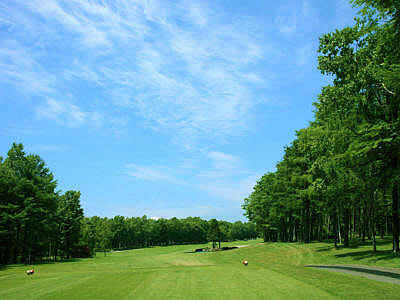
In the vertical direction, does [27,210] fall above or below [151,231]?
above

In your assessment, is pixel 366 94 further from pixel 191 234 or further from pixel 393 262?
pixel 191 234

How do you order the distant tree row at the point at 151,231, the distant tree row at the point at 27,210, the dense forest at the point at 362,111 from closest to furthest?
the dense forest at the point at 362,111 < the distant tree row at the point at 27,210 < the distant tree row at the point at 151,231

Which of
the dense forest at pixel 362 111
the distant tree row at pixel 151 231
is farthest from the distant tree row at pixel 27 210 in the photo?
the distant tree row at pixel 151 231

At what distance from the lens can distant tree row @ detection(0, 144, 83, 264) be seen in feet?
156

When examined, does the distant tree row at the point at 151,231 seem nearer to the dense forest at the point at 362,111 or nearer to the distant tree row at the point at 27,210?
the distant tree row at the point at 27,210

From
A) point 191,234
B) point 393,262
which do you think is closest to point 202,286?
point 393,262

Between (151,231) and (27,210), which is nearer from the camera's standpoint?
(27,210)

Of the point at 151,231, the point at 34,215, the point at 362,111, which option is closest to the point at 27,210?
the point at 34,215

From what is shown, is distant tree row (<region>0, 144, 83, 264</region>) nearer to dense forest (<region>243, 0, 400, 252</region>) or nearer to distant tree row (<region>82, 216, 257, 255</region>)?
dense forest (<region>243, 0, 400, 252</region>)

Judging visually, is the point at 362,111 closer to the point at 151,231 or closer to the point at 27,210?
the point at 27,210

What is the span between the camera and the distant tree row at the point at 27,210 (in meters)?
47.6

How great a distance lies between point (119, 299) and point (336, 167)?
22.5 m

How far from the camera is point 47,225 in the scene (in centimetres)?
5259

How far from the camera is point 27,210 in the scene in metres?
48.5
